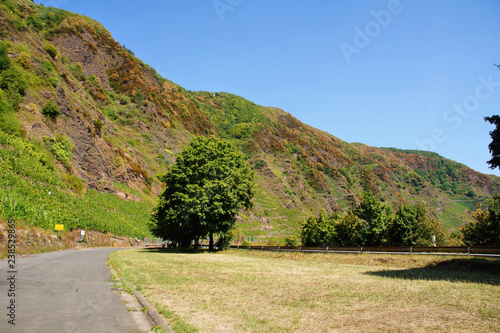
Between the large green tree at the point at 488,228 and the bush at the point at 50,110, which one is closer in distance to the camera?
the bush at the point at 50,110

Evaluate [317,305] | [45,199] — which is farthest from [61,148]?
[317,305]

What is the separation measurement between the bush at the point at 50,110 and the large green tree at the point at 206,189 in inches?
1014

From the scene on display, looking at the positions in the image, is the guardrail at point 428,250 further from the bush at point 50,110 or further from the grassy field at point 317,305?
the bush at point 50,110

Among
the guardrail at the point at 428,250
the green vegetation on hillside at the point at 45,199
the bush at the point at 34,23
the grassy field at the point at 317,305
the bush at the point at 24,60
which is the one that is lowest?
the guardrail at the point at 428,250

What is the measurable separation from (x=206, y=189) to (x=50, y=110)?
3299cm

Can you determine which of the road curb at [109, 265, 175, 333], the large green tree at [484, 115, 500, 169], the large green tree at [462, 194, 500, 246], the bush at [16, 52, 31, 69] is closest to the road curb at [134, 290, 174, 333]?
the road curb at [109, 265, 175, 333]

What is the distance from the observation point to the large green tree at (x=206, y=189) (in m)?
33.9

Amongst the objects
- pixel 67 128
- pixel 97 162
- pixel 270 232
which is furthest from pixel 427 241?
pixel 67 128

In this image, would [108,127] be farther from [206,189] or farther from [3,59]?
[206,189]

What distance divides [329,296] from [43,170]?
4085 cm

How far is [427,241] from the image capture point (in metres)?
57.4

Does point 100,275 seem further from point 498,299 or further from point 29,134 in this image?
point 29,134

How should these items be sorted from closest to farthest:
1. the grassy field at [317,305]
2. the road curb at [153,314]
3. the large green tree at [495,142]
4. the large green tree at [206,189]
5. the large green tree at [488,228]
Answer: the road curb at [153,314]
the grassy field at [317,305]
the large green tree at [495,142]
the large green tree at [206,189]
the large green tree at [488,228]

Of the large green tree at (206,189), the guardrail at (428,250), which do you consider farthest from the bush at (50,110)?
the guardrail at (428,250)
